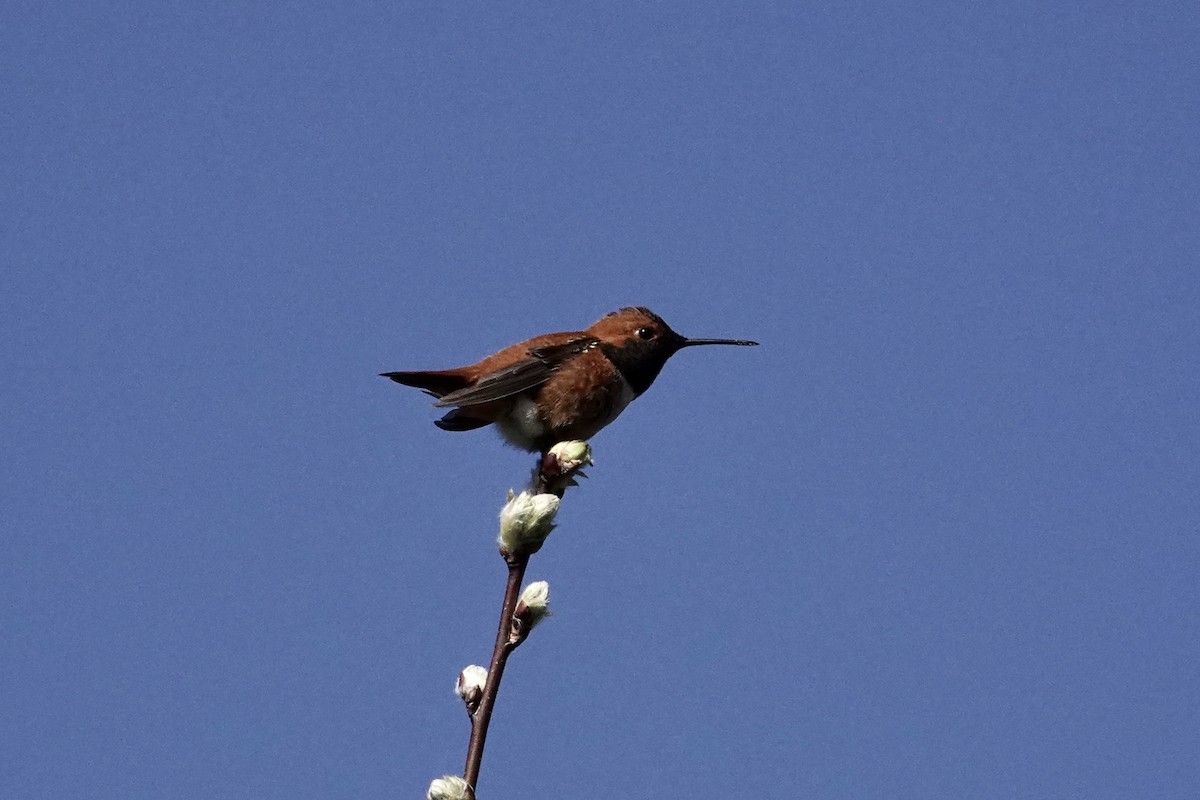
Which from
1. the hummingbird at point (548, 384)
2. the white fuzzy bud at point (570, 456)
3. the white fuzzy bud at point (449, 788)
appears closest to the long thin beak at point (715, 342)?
the hummingbird at point (548, 384)

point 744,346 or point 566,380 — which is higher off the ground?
point 744,346

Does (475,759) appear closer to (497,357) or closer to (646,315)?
(497,357)

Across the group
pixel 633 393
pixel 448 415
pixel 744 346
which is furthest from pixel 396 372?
pixel 744 346

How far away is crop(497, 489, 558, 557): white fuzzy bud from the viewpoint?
355 centimetres

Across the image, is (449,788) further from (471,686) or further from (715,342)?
(715,342)

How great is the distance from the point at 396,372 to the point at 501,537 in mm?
1536

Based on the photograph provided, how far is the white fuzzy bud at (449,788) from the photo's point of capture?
9.82ft

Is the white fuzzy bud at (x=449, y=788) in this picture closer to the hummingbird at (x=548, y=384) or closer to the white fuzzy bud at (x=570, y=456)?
the white fuzzy bud at (x=570, y=456)

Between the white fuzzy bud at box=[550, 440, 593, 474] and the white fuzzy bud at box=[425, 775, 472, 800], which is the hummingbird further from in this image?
the white fuzzy bud at box=[425, 775, 472, 800]

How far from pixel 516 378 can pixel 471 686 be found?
5.94ft

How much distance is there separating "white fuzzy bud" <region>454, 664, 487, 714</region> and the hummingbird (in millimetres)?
1615

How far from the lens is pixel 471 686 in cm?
341

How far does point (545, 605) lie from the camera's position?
3459mm

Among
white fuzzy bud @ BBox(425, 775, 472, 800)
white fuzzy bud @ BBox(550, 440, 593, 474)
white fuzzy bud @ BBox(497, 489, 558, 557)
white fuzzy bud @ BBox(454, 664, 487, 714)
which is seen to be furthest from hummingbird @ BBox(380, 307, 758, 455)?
white fuzzy bud @ BBox(425, 775, 472, 800)
